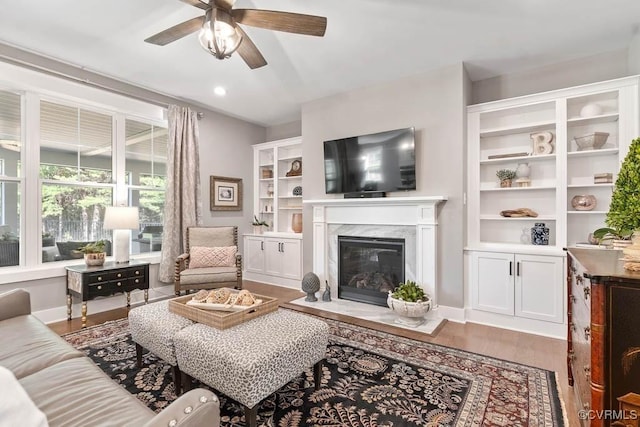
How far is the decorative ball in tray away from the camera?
79.1 inches

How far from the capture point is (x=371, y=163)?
3.68m

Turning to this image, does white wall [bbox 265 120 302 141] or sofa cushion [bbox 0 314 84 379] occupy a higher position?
white wall [bbox 265 120 302 141]

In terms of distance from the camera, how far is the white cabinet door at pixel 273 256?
477 centimetres

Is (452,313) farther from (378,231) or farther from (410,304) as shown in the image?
(378,231)

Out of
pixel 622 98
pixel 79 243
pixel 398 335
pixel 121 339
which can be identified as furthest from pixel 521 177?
pixel 79 243

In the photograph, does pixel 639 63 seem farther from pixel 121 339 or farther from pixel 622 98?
pixel 121 339

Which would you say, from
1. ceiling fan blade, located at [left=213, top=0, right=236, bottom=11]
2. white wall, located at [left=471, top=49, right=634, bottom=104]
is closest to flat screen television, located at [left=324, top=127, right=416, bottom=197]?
white wall, located at [left=471, top=49, right=634, bottom=104]

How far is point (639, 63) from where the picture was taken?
2615mm

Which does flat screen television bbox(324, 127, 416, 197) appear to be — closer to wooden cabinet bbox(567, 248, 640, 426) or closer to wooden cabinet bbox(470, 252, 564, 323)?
wooden cabinet bbox(470, 252, 564, 323)

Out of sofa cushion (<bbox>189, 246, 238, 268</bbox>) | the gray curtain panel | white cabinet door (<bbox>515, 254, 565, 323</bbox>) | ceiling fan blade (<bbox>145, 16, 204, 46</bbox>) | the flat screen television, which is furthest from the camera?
the gray curtain panel

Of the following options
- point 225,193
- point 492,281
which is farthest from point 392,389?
point 225,193

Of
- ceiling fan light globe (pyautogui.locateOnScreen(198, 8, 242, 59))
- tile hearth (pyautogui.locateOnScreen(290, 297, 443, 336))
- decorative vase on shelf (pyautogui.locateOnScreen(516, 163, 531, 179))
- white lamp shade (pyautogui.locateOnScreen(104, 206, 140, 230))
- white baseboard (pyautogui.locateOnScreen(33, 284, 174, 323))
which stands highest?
ceiling fan light globe (pyautogui.locateOnScreen(198, 8, 242, 59))

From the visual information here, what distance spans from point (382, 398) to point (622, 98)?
10.9ft

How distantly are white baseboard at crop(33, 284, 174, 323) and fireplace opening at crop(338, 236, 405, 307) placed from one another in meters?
2.40
